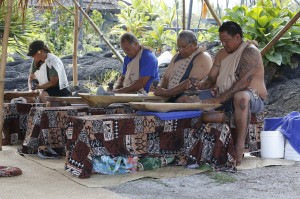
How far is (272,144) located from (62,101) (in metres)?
2.08

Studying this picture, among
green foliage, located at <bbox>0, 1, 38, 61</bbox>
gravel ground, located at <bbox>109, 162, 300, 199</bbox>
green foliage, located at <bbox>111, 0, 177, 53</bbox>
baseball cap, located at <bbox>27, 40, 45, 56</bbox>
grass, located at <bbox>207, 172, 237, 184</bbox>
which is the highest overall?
green foliage, located at <bbox>111, 0, 177, 53</bbox>

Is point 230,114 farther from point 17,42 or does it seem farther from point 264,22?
point 17,42

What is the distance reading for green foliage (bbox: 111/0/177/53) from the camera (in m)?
13.2

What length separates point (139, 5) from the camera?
14.8m

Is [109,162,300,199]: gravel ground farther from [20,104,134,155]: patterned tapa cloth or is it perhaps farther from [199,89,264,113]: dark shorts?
[20,104,134,155]: patterned tapa cloth

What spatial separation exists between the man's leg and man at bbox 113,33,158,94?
1.39 metres

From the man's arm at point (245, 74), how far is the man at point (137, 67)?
127 centimetres

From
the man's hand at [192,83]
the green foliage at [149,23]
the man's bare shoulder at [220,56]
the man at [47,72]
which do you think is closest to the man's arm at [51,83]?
Answer: the man at [47,72]

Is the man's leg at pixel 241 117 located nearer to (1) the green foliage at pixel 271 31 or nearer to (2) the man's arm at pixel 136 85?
(2) the man's arm at pixel 136 85

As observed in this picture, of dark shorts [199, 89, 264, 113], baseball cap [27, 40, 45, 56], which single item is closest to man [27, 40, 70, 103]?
baseball cap [27, 40, 45, 56]

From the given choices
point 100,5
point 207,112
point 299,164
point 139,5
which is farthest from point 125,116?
point 100,5

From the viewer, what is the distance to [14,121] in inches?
255

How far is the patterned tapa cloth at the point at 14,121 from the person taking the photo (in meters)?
6.39

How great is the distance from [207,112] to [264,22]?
13.0 ft
